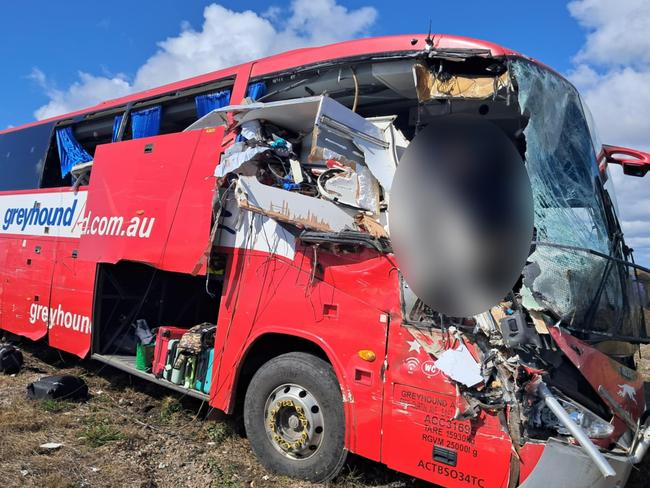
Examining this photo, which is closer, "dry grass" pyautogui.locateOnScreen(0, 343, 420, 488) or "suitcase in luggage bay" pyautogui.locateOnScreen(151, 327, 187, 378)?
"dry grass" pyautogui.locateOnScreen(0, 343, 420, 488)

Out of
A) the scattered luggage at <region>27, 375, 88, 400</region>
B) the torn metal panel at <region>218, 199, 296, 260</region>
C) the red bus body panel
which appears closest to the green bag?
the scattered luggage at <region>27, 375, 88, 400</region>

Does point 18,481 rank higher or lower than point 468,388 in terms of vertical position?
lower

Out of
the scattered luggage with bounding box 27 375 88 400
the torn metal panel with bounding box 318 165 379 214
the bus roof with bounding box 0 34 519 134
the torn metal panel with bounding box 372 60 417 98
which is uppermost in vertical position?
the bus roof with bounding box 0 34 519 134

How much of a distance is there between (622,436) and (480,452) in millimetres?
932

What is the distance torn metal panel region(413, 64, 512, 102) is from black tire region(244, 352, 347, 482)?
7.32 feet

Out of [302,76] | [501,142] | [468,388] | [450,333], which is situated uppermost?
[302,76]

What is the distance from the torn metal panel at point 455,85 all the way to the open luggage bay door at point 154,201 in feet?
6.75

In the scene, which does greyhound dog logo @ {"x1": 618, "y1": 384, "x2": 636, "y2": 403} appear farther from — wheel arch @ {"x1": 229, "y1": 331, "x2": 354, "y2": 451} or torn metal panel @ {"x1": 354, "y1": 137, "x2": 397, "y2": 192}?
torn metal panel @ {"x1": 354, "y1": 137, "x2": 397, "y2": 192}

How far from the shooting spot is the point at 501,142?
2105mm

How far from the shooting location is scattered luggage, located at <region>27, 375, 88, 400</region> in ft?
18.9

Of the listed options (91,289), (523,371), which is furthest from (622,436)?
(91,289)

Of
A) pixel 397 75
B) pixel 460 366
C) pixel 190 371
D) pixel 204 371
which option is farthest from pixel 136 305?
pixel 460 366

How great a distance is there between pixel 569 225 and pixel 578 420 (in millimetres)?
1297

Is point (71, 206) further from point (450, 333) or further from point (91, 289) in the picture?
point (450, 333)
